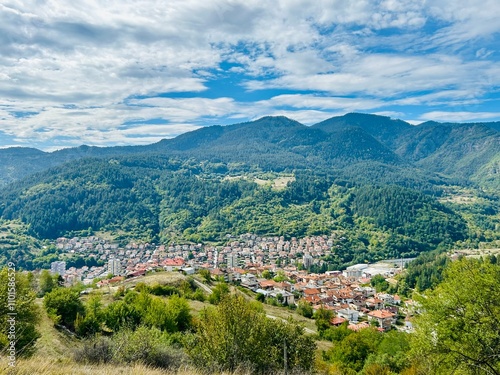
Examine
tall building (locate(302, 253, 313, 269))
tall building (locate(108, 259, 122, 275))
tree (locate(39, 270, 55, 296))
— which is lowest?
tall building (locate(302, 253, 313, 269))

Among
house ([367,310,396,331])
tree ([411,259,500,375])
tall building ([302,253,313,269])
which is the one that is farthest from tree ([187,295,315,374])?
tall building ([302,253,313,269])

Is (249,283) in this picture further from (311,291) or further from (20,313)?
(20,313)

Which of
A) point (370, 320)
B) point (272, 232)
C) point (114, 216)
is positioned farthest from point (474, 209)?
point (114, 216)

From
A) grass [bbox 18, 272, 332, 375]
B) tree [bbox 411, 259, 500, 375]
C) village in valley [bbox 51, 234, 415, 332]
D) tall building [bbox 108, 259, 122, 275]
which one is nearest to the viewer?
grass [bbox 18, 272, 332, 375]

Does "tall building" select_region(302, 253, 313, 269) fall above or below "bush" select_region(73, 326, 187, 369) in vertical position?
below

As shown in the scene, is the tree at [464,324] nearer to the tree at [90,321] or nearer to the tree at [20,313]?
the tree at [20,313]

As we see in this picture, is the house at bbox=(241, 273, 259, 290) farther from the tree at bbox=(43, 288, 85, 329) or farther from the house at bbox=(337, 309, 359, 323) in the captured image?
the tree at bbox=(43, 288, 85, 329)

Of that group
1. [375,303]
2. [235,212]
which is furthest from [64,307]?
[235,212]
